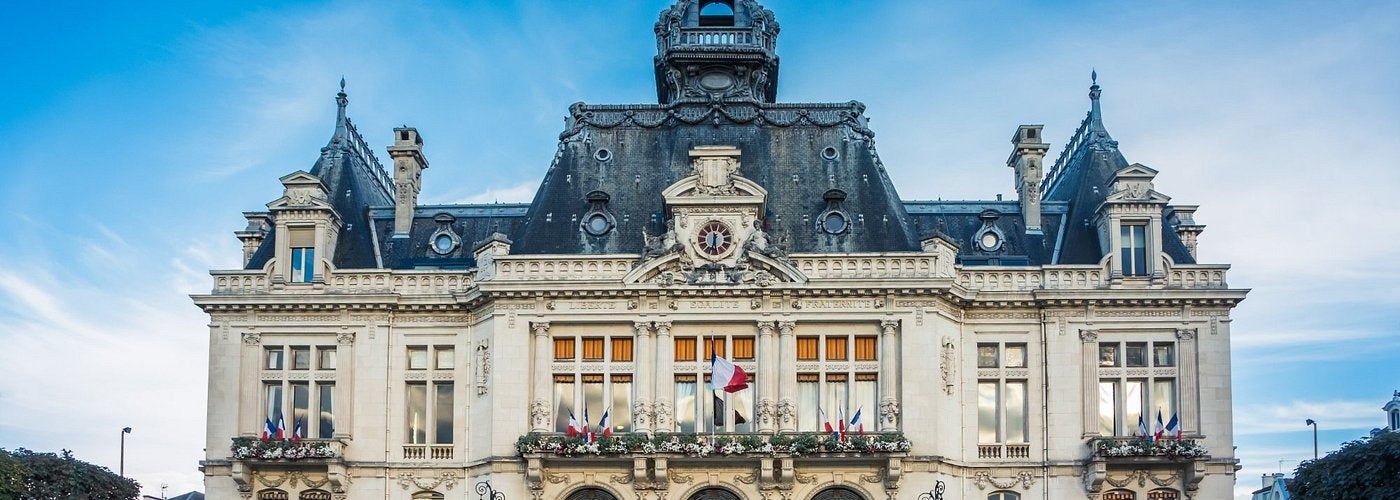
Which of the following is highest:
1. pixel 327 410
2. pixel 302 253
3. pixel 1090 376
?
pixel 302 253

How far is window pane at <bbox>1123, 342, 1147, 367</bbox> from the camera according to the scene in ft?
192

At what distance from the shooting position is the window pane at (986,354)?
59031 millimetres

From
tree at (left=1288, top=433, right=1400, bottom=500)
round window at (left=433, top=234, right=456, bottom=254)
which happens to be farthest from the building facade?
tree at (left=1288, top=433, right=1400, bottom=500)

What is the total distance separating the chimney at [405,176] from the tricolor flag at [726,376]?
1525 cm

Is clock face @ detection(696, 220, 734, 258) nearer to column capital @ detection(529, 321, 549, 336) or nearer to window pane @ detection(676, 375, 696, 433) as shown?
window pane @ detection(676, 375, 696, 433)

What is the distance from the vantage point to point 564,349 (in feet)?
191

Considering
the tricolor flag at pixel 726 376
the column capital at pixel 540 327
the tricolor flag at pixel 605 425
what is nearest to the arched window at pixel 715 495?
the tricolor flag at pixel 605 425

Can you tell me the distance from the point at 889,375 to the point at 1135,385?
906cm

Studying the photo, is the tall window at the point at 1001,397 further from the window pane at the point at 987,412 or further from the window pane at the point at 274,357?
the window pane at the point at 274,357

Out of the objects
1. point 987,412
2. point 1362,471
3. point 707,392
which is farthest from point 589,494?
point 1362,471

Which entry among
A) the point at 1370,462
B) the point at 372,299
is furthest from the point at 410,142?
the point at 1370,462

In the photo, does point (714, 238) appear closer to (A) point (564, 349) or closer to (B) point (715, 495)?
(A) point (564, 349)

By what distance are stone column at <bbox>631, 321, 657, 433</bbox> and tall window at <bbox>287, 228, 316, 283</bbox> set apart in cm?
1223

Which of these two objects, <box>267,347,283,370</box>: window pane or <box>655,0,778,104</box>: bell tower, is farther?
<box>655,0,778,104</box>: bell tower
